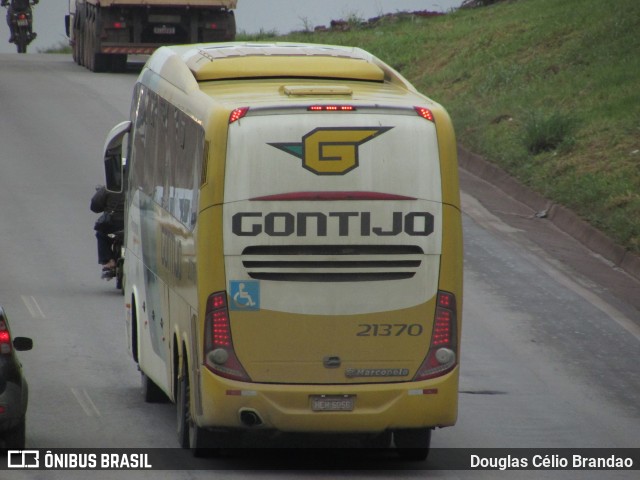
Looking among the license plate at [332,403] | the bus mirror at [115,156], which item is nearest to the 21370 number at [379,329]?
the license plate at [332,403]

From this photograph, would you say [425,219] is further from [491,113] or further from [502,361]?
[491,113]

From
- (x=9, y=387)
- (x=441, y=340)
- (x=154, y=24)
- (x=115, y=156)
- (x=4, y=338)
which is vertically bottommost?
(x=154, y=24)

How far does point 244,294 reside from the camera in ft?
37.5

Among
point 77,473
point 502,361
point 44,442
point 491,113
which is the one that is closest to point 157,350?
point 44,442

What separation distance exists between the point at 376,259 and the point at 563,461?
2662mm

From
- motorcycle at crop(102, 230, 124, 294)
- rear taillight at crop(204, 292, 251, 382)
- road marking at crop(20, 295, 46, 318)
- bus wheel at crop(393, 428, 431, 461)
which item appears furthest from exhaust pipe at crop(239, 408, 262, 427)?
motorcycle at crop(102, 230, 124, 294)

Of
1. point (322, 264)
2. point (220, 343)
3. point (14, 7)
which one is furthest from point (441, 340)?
point (14, 7)

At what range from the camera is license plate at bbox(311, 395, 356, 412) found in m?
11.5

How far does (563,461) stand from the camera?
12.7 metres

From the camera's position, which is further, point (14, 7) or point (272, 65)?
point (14, 7)

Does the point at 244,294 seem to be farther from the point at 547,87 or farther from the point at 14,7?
the point at 14,7

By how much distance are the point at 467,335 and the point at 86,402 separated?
534cm

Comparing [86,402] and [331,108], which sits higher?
[331,108]

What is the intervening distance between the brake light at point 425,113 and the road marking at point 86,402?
4498 mm
